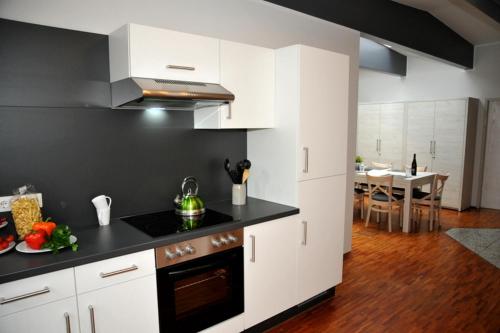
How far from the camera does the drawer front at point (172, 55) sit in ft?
6.38

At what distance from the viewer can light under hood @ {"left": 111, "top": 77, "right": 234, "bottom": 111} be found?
1.87 metres

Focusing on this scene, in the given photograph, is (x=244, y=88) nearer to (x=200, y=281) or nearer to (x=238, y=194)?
(x=238, y=194)

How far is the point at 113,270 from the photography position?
68.3 inches

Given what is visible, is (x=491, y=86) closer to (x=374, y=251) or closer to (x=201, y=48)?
(x=374, y=251)

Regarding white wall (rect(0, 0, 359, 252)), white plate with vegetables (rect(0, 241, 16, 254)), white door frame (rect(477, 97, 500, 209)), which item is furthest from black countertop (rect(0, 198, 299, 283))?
white door frame (rect(477, 97, 500, 209))

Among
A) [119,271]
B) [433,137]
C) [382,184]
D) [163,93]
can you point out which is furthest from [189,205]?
[433,137]

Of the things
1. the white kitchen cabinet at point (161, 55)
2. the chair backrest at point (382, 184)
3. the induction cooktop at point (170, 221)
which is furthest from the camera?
the chair backrest at point (382, 184)

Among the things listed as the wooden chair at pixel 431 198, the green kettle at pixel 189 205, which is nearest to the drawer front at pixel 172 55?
the green kettle at pixel 189 205

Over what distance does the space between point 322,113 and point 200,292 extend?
155cm

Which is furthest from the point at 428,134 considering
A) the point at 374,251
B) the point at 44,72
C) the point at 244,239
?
the point at 44,72

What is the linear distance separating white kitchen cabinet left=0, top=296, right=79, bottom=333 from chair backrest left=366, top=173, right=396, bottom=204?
13.8 ft

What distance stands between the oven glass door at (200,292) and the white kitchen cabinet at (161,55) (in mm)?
1138

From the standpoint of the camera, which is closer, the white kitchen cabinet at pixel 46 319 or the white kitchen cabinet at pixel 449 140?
the white kitchen cabinet at pixel 46 319

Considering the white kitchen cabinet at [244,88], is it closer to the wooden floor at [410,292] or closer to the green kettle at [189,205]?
the green kettle at [189,205]
